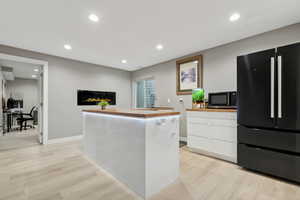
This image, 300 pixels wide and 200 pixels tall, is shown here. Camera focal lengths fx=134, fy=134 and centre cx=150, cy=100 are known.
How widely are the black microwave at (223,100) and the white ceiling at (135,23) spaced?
1232 mm

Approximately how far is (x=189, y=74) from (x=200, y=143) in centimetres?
194

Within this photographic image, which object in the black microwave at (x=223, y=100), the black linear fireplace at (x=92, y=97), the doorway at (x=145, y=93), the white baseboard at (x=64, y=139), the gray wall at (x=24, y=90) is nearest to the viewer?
the black microwave at (x=223, y=100)

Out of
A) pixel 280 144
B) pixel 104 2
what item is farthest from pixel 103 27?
pixel 280 144

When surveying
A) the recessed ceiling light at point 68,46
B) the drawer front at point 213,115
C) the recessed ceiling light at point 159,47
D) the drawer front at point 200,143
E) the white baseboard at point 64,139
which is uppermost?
the recessed ceiling light at point 159,47

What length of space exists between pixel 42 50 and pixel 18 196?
3.37m

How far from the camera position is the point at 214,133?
9.05 feet

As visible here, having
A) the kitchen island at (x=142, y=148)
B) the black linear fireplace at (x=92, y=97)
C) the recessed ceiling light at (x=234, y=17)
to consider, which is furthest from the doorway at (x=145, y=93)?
the recessed ceiling light at (x=234, y=17)

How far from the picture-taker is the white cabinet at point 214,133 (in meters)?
2.54

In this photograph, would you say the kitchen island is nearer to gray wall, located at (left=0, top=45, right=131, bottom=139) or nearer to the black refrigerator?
the black refrigerator

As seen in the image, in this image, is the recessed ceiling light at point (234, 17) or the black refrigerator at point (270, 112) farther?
the recessed ceiling light at point (234, 17)

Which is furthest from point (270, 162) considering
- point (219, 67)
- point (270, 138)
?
point (219, 67)

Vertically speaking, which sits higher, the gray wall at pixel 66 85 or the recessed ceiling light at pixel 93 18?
the recessed ceiling light at pixel 93 18

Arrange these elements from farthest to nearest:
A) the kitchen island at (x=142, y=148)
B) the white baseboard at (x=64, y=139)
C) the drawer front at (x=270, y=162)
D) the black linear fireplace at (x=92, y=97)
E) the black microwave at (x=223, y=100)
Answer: the black linear fireplace at (x=92, y=97) < the white baseboard at (x=64, y=139) < the black microwave at (x=223, y=100) < the drawer front at (x=270, y=162) < the kitchen island at (x=142, y=148)

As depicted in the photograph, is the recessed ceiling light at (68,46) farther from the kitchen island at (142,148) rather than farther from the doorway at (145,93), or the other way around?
the doorway at (145,93)
